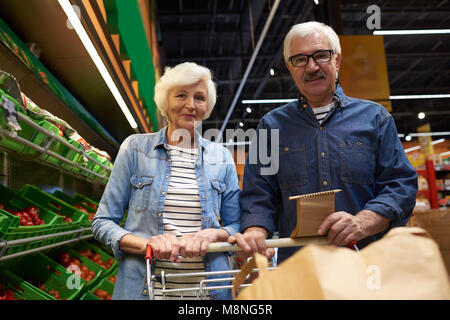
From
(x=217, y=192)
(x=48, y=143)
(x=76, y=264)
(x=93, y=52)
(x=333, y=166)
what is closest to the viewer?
(x=333, y=166)

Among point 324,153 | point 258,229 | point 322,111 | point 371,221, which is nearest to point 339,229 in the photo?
point 371,221

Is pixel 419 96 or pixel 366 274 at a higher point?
pixel 419 96

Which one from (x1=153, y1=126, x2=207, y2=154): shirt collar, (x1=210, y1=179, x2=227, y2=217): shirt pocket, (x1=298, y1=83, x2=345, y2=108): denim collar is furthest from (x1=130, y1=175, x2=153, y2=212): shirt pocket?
(x1=298, y1=83, x2=345, y2=108): denim collar

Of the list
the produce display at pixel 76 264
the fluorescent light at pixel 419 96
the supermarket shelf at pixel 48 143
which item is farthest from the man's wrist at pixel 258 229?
the fluorescent light at pixel 419 96

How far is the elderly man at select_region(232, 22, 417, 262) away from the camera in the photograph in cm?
158

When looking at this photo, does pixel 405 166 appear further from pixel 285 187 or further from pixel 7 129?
pixel 7 129

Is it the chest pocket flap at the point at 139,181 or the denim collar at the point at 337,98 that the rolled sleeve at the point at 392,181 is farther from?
the chest pocket flap at the point at 139,181

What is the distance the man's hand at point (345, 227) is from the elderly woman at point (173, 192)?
0.45 meters

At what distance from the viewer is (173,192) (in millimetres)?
1713

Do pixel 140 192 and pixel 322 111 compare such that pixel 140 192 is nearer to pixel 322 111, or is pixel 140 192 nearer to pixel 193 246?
pixel 193 246

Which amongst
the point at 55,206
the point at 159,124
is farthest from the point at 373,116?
the point at 159,124

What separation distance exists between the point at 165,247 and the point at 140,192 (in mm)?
477
